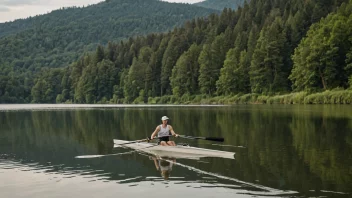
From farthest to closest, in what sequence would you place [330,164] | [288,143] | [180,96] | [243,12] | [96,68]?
[96,68]
[243,12]
[180,96]
[288,143]
[330,164]

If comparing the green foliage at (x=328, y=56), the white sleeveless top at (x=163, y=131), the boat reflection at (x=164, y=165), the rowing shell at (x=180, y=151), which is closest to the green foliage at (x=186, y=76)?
the green foliage at (x=328, y=56)

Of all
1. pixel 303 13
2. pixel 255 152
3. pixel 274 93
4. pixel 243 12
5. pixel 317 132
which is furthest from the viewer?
pixel 243 12

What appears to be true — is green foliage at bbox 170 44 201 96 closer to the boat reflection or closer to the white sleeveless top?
the white sleeveless top

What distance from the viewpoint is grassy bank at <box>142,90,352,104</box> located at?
252 ft

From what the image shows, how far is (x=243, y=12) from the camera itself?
167500mm

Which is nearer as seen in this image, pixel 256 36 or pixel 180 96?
pixel 256 36

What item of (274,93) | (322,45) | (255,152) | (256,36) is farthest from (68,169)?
(256,36)

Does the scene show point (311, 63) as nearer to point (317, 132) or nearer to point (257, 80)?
point (257, 80)

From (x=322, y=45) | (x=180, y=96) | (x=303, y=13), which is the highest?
(x=303, y=13)

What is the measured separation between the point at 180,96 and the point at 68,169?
374ft

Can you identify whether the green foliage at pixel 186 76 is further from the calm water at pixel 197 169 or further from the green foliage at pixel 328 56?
the calm water at pixel 197 169

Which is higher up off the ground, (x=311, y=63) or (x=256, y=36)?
(x=256, y=36)

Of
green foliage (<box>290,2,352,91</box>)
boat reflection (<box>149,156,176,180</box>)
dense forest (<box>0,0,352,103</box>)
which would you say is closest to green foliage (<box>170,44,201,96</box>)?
dense forest (<box>0,0,352,103</box>)

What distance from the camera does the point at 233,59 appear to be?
119 m
